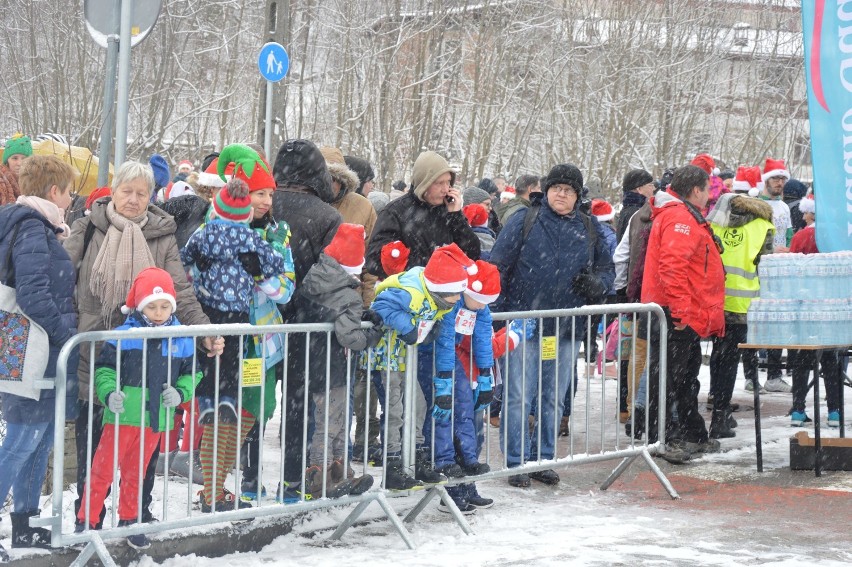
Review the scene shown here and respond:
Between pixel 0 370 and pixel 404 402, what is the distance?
7.43 ft

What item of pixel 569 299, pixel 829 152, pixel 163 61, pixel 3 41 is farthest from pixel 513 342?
pixel 3 41

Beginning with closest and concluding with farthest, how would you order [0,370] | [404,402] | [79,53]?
[0,370] → [404,402] → [79,53]

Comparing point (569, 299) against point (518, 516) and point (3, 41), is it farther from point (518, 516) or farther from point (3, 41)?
point (3, 41)

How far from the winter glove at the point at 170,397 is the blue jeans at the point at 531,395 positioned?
2.50 m

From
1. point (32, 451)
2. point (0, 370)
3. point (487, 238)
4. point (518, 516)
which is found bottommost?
point (518, 516)

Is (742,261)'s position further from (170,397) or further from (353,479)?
(170,397)

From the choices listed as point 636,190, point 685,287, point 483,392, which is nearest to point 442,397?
point 483,392

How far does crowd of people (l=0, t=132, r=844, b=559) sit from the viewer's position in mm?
5867

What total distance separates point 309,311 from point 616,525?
2.22 metres

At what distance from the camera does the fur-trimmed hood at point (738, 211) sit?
9672 mm

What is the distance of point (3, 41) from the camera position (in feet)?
86.8

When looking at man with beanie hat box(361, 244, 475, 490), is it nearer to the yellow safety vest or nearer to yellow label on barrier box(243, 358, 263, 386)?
yellow label on barrier box(243, 358, 263, 386)

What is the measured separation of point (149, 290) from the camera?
229 inches

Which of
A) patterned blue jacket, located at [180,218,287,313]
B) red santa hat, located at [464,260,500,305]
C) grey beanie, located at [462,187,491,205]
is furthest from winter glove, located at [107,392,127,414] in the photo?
grey beanie, located at [462,187,491,205]
